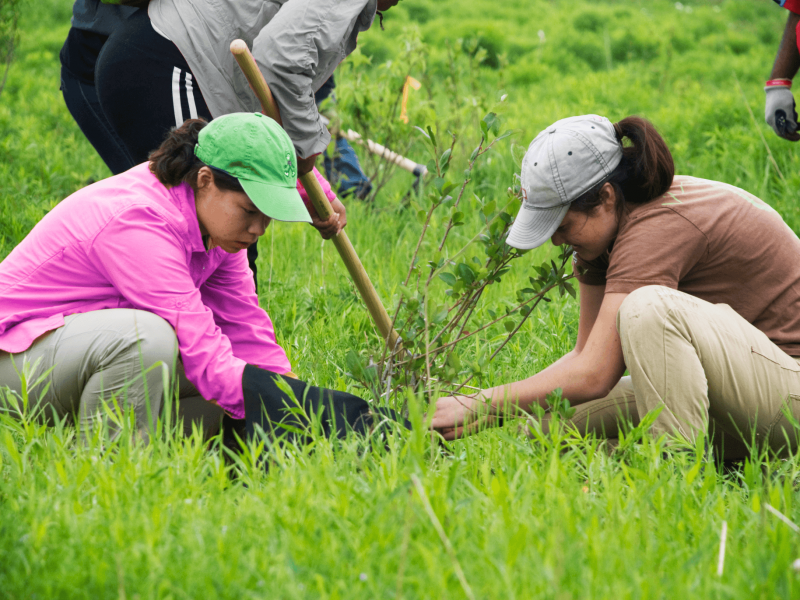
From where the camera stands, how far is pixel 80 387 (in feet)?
7.17

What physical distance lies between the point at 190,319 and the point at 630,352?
1.25 metres

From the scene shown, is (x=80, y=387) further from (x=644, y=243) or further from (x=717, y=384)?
Result: (x=717, y=384)

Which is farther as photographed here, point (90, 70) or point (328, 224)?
point (90, 70)

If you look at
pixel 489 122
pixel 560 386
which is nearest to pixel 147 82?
pixel 489 122

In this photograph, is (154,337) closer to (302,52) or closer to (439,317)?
(439,317)

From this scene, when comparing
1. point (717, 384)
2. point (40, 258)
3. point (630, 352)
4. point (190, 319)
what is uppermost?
point (40, 258)

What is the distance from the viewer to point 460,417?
2.15 m

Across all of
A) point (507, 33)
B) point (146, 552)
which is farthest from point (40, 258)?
point (507, 33)

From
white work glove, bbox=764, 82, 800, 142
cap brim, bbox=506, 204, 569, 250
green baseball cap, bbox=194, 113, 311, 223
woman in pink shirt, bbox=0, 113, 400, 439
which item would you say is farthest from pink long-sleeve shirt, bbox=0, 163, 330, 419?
white work glove, bbox=764, 82, 800, 142

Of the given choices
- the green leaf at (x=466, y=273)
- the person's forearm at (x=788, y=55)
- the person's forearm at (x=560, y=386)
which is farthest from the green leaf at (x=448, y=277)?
the person's forearm at (x=788, y=55)

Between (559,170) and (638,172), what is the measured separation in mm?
251

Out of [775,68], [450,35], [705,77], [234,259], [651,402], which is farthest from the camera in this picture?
[450,35]

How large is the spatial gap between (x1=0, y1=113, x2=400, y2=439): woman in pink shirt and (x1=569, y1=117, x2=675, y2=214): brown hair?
2.73 feet

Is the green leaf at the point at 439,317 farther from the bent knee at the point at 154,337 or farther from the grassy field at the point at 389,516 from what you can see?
the bent knee at the point at 154,337
